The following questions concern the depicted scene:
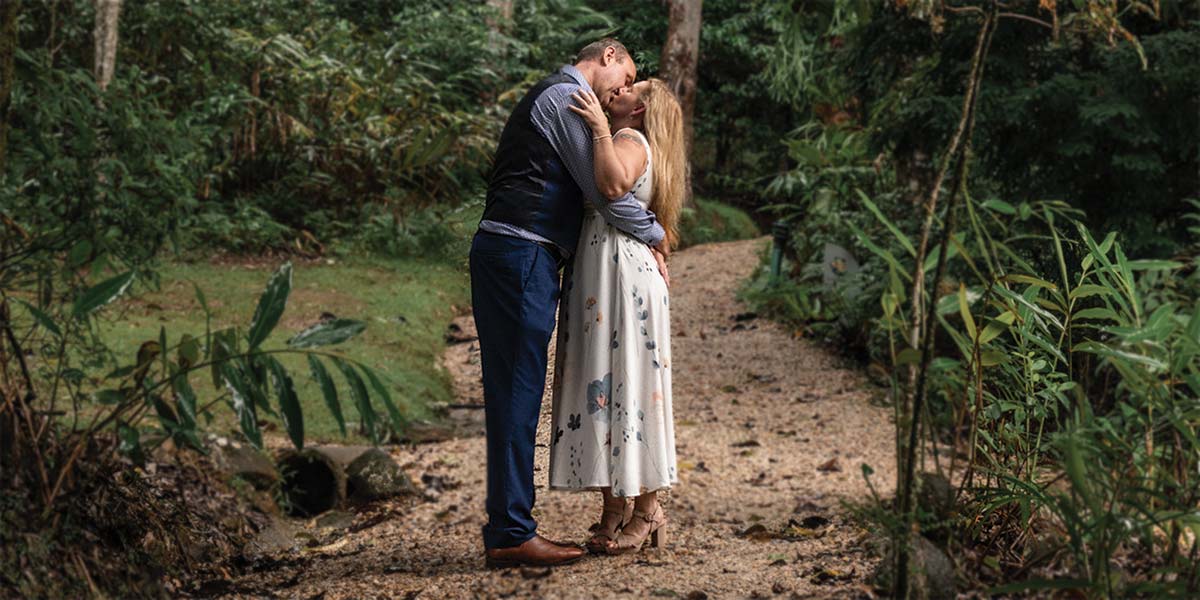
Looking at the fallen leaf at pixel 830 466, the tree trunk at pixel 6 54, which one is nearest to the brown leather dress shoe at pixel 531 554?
the tree trunk at pixel 6 54

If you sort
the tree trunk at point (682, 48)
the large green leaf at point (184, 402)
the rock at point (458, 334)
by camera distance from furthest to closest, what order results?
1. the tree trunk at point (682, 48)
2. the rock at point (458, 334)
3. the large green leaf at point (184, 402)

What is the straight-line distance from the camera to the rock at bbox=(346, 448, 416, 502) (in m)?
4.94

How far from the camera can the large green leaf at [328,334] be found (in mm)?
2430

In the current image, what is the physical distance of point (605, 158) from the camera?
10.9 feet

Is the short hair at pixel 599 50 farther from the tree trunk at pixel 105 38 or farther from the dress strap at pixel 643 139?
the tree trunk at pixel 105 38

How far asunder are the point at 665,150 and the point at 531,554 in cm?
129

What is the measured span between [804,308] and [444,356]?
2.96 m

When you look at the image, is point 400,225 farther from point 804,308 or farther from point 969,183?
point 969,183

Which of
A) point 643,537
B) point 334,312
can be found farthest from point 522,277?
point 334,312

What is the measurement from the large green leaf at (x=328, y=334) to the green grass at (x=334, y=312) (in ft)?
5.82

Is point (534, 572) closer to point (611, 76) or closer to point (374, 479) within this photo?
point (611, 76)

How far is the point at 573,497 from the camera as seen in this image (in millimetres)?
4922

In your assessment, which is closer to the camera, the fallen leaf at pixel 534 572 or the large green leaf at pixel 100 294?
the large green leaf at pixel 100 294

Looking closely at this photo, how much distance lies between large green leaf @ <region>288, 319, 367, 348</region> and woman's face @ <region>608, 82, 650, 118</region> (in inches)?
54.4
